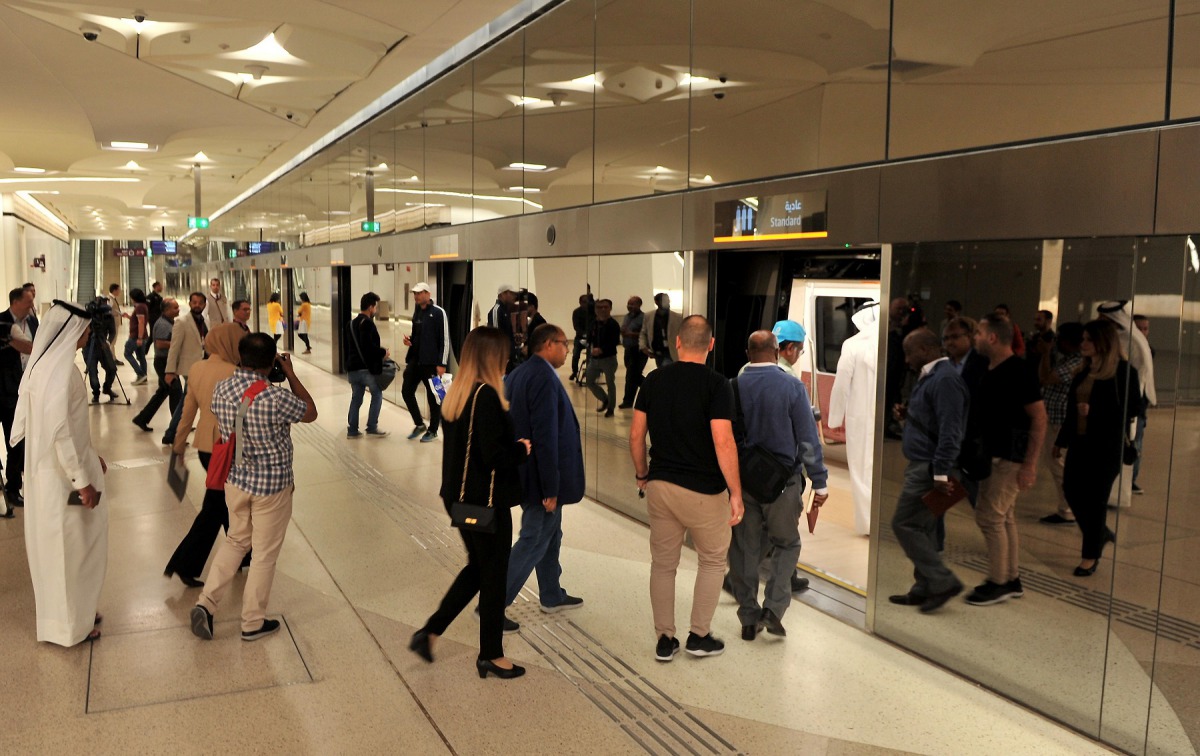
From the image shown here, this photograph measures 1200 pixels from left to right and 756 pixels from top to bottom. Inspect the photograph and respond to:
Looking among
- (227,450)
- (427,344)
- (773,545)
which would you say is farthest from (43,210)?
(773,545)

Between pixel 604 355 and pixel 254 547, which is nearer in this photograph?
pixel 254 547

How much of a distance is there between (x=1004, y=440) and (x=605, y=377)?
4197mm

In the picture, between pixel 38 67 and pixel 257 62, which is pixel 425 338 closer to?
pixel 257 62

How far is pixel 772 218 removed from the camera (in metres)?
5.44

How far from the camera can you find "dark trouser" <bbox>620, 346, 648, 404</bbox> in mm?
7297

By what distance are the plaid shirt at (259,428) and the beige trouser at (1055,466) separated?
3.47 metres

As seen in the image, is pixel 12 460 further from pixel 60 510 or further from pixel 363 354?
pixel 363 354

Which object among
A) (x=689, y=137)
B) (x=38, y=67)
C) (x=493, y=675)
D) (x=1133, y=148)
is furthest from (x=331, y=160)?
(x=1133, y=148)

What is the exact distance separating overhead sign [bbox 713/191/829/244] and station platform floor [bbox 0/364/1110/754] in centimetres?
218

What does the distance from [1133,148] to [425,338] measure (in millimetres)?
8068

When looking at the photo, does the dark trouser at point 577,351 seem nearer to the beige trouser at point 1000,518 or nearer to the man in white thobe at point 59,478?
the man in white thobe at point 59,478

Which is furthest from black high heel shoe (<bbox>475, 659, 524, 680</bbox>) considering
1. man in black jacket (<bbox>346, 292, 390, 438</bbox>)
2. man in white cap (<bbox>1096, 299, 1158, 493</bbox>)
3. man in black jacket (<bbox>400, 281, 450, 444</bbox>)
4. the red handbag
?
man in black jacket (<bbox>346, 292, 390, 438</bbox>)

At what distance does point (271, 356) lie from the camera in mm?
4668

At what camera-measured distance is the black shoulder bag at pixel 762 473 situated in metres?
4.52
